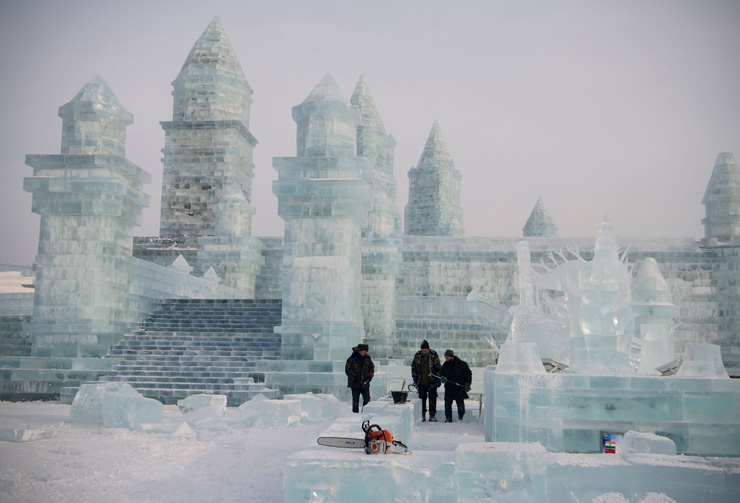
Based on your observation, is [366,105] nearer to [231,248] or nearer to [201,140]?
[201,140]

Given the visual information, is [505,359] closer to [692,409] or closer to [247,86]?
[692,409]

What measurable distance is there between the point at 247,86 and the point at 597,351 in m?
25.1

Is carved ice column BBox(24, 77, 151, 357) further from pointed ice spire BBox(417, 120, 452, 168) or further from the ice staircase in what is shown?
pointed ice spire BBox(417, 120, 452, 168)

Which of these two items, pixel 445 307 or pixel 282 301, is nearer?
pixel 282 301

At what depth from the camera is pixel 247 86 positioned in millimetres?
29906

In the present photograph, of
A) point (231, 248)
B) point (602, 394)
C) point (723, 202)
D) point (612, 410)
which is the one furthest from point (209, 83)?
point (612, 410)

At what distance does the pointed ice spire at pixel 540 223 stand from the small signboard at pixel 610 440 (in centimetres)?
3114

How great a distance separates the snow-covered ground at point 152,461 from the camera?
5.39 meters

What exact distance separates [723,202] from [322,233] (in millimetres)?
14377

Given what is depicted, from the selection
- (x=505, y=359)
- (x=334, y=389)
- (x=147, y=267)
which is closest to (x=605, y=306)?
(x=505, y=359)

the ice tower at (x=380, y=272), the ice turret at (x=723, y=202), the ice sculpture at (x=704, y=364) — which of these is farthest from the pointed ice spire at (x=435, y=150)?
the ice sculpture at (x=704, y=364)

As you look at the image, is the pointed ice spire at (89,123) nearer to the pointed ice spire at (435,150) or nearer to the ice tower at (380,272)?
the ice tower at (380,272)

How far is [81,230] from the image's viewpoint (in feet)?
42.9

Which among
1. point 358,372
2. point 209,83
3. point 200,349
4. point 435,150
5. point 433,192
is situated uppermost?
point 209,83
